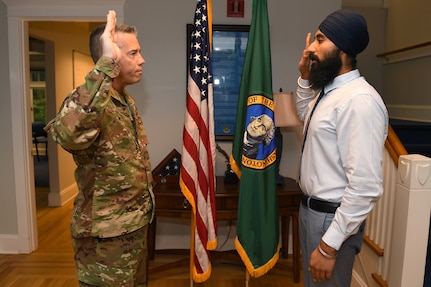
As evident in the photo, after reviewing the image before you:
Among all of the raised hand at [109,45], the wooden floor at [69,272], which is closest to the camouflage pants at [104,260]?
the raised hand at [109,45]

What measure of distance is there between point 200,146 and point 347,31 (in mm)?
1223

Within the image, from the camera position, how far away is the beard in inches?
55.6

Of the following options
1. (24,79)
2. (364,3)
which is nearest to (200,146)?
(24,79)

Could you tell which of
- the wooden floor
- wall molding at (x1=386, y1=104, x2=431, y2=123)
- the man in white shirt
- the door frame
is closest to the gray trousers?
the man in white shirt

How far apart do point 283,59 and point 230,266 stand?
182 centimetres

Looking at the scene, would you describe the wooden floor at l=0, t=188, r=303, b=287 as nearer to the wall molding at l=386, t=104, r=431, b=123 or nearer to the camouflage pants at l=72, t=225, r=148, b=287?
the camouflage pants at l=72, t=225, r=148, b=287

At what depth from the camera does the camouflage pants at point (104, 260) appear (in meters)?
1.42

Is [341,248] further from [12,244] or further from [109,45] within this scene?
[12,244]

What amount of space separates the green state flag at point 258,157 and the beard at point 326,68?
72 cm

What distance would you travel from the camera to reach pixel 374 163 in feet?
4.06

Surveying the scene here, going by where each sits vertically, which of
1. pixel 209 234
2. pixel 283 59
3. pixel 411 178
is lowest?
pixel 209 234

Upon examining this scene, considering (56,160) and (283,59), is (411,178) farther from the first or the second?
(56,160)

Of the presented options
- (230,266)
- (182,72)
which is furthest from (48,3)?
(230,266)

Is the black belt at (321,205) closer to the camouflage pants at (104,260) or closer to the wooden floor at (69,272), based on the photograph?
the camouflage pants at (104,260)
